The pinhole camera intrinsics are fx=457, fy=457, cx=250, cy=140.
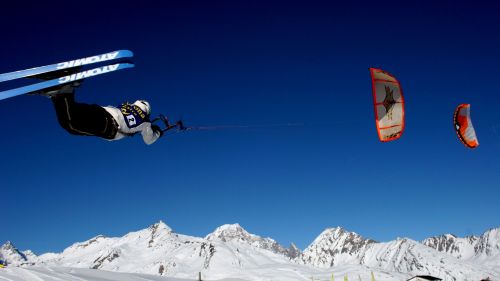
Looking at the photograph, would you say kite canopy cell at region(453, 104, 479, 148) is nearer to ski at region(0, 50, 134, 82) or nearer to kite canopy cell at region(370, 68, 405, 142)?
kite canopy cell at region(370, 68, 405, 142)

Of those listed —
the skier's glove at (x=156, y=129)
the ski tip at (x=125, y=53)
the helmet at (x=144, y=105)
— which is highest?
the helmet at (x=144, y=105)

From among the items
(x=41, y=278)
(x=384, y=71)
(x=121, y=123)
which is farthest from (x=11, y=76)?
(x=41, y=278)

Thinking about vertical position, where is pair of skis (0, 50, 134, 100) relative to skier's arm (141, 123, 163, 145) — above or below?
below

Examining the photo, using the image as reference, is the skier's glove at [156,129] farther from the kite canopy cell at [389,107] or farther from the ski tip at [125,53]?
the kite canopy cell at [389,107]

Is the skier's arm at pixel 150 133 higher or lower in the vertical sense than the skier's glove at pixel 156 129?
lower

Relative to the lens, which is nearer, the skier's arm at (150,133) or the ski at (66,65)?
the ski at (66,65)

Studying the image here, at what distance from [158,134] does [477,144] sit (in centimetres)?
1597

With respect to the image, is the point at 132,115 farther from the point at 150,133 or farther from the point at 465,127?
the point at 465,127

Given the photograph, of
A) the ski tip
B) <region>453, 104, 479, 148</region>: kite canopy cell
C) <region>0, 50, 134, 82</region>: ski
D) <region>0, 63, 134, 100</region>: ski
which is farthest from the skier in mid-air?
<region>453, 104, 479, 148</region>: kite canopy cell

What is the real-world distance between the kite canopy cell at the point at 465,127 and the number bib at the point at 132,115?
49.3 feet

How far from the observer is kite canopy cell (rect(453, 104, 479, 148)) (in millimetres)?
19172

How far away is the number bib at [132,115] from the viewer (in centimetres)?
792

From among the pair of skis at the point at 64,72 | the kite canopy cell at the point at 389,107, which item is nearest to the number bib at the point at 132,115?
the pair of skis at the point at 64,72

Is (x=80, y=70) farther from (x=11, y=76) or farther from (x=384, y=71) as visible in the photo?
(x=384, y=71)
